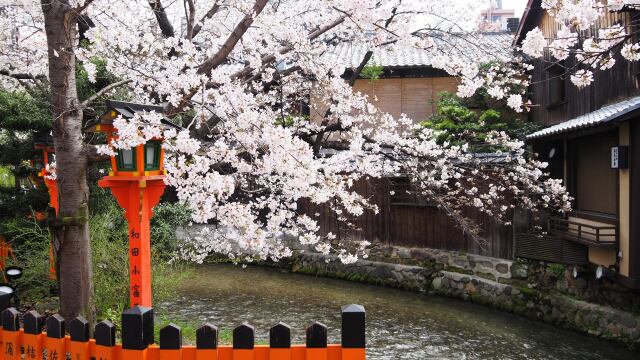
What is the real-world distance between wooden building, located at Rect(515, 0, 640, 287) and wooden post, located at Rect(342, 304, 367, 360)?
6.34m

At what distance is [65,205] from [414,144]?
6010 millimetres

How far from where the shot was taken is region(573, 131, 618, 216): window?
10852 mm

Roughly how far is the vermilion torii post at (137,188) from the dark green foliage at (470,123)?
396 inches

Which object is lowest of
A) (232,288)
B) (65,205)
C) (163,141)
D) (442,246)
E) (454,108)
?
(232,288)

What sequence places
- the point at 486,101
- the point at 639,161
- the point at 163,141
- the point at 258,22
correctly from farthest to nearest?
the point at 486,101 < the point at 639,161 < the point at 258,22 < the point at 163,141

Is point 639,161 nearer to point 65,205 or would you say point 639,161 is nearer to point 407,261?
point 407,261

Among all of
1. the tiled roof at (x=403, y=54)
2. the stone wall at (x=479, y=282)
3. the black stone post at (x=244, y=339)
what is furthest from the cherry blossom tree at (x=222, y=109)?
the tiled roof at (x=403, y=54)

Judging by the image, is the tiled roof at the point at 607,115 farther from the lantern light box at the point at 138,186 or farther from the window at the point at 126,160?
the window at the point at 126,160

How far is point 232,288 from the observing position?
13898mm

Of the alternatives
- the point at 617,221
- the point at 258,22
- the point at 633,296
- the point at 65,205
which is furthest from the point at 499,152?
the point at 65,205

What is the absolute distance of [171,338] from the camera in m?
3.03

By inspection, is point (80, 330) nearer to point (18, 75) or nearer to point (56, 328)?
point (56, 328)

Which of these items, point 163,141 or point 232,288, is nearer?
point 163,141

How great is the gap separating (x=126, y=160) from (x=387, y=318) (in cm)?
786
